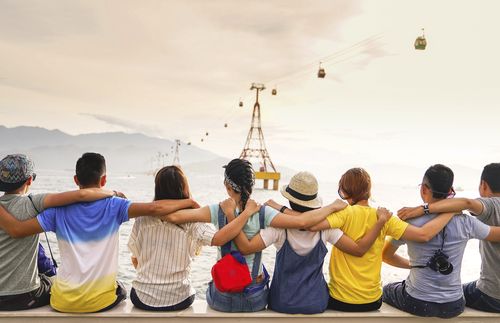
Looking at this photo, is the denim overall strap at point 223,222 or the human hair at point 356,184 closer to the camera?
the denim overall strap at point 223,222

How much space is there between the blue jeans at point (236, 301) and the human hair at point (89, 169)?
1.05 metres

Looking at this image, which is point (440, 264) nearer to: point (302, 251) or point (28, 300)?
point (302, 251)

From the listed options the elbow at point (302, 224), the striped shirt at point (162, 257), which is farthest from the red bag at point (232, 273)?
the elbow at point (302, 224)

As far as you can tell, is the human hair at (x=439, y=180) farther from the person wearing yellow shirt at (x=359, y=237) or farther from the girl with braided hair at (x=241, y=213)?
the girl with braided hair at (x=241, y=213)

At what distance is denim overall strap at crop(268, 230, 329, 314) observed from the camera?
8.41 feet

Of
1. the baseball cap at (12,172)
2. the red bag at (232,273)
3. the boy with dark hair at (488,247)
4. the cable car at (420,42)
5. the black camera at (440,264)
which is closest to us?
the red bag at (232,273)

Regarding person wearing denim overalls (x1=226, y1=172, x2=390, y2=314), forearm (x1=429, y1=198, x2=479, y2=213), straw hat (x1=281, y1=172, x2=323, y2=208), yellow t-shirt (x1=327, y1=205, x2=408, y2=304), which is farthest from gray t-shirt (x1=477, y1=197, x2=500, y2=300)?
straw hat (x1=281, y1=172, x2=323, y2=208)

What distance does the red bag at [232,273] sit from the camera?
7.82 feet

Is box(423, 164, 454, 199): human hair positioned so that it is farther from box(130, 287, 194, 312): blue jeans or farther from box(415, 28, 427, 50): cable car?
box(415, 28, 427, 50): cable car

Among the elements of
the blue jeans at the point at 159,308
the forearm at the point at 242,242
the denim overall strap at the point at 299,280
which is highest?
the forearm at the point at 242,242

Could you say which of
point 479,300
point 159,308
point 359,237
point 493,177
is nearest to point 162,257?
point 159,308

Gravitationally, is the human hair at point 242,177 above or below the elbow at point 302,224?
above

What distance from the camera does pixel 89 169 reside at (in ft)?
8.25

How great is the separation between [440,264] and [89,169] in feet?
7.66
